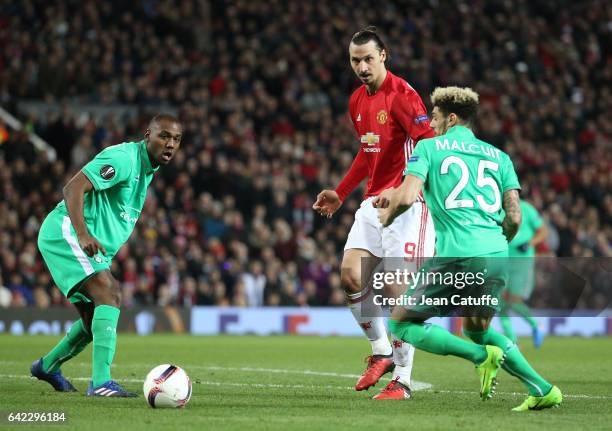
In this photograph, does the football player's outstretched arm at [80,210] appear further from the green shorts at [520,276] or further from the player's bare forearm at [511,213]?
the green shorts at [520,276]

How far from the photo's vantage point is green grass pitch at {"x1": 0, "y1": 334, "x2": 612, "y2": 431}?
20.0 feet

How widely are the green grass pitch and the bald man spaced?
0.28 m

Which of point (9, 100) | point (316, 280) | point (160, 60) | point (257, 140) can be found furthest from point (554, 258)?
point (9, 100)

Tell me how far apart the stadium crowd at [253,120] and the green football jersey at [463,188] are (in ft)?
39.0

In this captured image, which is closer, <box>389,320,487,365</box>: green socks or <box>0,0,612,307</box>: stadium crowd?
<box>389,320,487,365</box>: green socks

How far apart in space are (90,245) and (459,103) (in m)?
2.58

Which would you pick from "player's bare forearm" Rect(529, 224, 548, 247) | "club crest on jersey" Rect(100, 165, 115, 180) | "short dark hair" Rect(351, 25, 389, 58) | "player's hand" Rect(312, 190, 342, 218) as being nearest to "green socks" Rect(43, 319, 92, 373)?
"club crest on jersey" Rect(100, 165, 115, 180)

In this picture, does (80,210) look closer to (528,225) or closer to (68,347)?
(68,347)

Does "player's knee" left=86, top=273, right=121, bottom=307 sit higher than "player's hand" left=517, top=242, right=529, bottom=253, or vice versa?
"player's hand" left=517, top=242, right=529, bottom=253

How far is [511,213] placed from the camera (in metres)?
6.70

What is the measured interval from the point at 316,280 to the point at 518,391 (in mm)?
11154

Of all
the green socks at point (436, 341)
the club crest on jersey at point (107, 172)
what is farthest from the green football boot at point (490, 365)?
the club crest on jersey at point (107, 172)

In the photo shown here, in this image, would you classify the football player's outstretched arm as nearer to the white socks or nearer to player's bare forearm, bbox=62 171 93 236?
player's bare forearm, bbox=62 171 93 236

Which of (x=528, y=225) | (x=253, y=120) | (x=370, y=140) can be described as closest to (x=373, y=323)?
(x=370, y=140)
